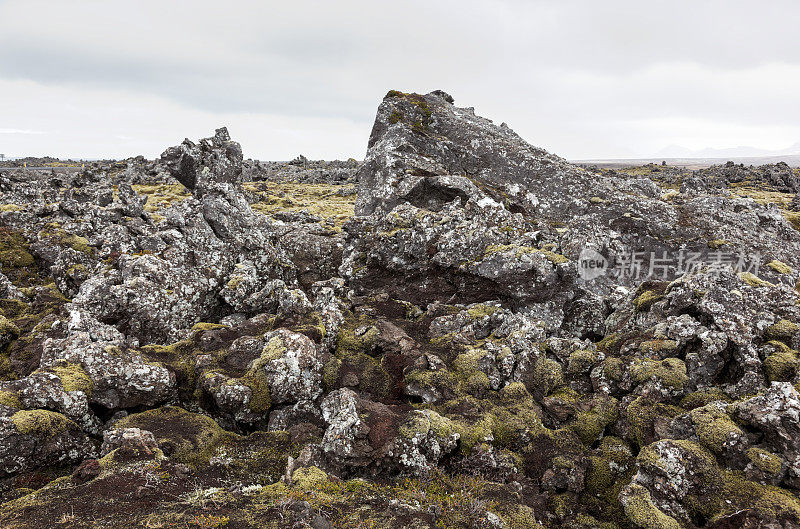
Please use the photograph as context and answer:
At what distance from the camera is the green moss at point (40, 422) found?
25.2 feet

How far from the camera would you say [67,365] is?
374 inches

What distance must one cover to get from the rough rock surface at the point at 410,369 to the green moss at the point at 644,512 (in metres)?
0.04

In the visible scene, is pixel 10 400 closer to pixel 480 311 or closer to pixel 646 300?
pixel 480 311

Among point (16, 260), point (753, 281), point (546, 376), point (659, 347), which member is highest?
point (16, 260)

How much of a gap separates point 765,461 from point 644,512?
2.51 meters

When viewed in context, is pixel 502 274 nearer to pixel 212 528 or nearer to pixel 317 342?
pixel 317 342

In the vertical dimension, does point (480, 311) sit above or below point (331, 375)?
above

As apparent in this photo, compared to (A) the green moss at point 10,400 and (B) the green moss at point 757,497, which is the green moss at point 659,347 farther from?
(A) the green moss at point 10,400

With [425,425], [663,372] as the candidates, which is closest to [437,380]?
[425,425]

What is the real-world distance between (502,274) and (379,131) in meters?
14.9

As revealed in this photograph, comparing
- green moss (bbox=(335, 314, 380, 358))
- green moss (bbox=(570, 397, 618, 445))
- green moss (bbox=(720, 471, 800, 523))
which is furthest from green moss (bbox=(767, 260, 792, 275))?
green moss (bbox=(335, 314, 380, 358))

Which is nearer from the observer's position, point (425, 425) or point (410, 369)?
point (425, 425)

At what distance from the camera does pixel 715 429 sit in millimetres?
7887
